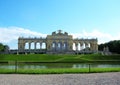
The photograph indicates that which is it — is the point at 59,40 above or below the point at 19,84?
above

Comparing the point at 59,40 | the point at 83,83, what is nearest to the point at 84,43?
the point at 59,40

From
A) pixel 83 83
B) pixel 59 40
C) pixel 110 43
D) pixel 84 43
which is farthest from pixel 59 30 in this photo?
pixel 83 83

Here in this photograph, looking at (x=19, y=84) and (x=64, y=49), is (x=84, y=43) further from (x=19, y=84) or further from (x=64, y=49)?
(x=19, y=84)

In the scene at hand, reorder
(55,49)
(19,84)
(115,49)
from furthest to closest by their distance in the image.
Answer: (55,49), (115,49), (19,84)

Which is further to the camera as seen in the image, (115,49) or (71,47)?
(71,47)

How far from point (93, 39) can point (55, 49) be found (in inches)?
736

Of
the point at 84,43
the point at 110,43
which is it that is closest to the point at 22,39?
the point at 84,43

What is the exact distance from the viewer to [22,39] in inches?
4510

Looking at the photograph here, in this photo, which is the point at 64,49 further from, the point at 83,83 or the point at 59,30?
the point at 83,83

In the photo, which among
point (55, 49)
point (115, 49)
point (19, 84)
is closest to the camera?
point (19, 84)

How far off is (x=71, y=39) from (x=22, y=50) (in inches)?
908

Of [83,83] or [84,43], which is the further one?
[84,43]

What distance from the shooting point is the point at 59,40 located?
11531 cm

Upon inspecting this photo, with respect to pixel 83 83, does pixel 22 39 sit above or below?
above
